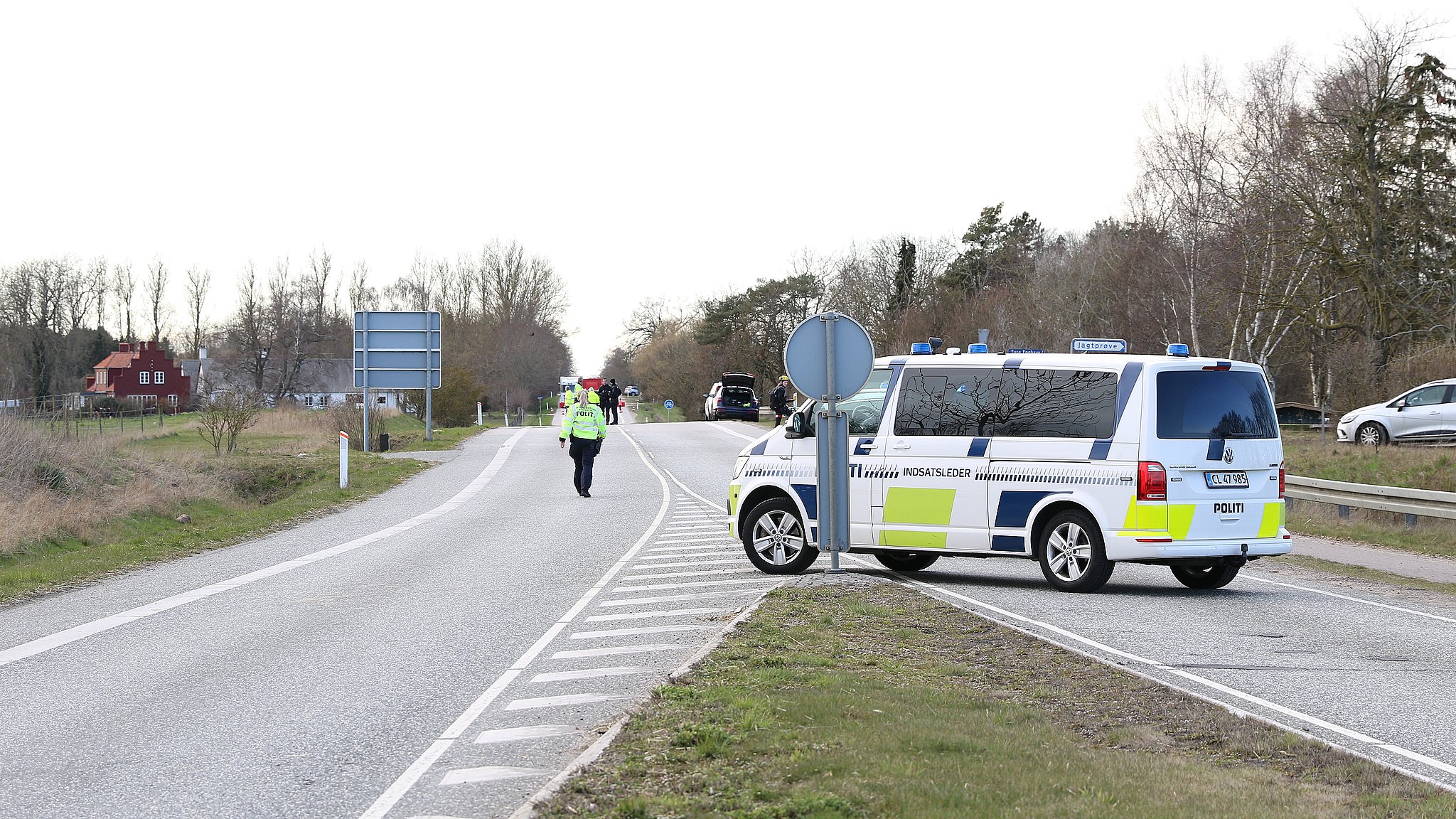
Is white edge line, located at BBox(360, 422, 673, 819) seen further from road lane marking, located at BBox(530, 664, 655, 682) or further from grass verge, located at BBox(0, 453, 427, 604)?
grass verge, located at BBox(0, 453, 427, 604)

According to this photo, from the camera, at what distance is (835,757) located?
5.68m

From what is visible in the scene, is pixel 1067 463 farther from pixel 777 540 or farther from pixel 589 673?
pixel 589 673

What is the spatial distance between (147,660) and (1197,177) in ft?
135

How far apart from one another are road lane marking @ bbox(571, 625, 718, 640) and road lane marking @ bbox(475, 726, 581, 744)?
2.93 metres

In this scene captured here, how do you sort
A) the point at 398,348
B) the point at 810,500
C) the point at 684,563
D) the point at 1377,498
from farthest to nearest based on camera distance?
the point at 398,348 < the point at 1377,498 < the point at 684,563 < the point at 810,500

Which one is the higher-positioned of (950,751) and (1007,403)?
(1007,403)

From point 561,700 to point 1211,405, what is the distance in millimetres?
7143

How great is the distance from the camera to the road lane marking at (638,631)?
9.89 m

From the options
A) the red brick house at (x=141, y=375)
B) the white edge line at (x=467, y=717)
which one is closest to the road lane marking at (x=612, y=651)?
the white edge line at (x=467, y=717)

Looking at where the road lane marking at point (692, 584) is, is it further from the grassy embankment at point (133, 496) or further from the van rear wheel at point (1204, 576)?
the grassy embankment at point (133, 496)

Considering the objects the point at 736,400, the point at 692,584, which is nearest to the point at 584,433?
the point at 692,584

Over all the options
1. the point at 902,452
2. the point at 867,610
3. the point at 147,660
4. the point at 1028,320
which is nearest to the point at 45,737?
the point at 147,660

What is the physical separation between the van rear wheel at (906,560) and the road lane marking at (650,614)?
11.8ft

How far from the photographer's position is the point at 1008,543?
41.0ft
